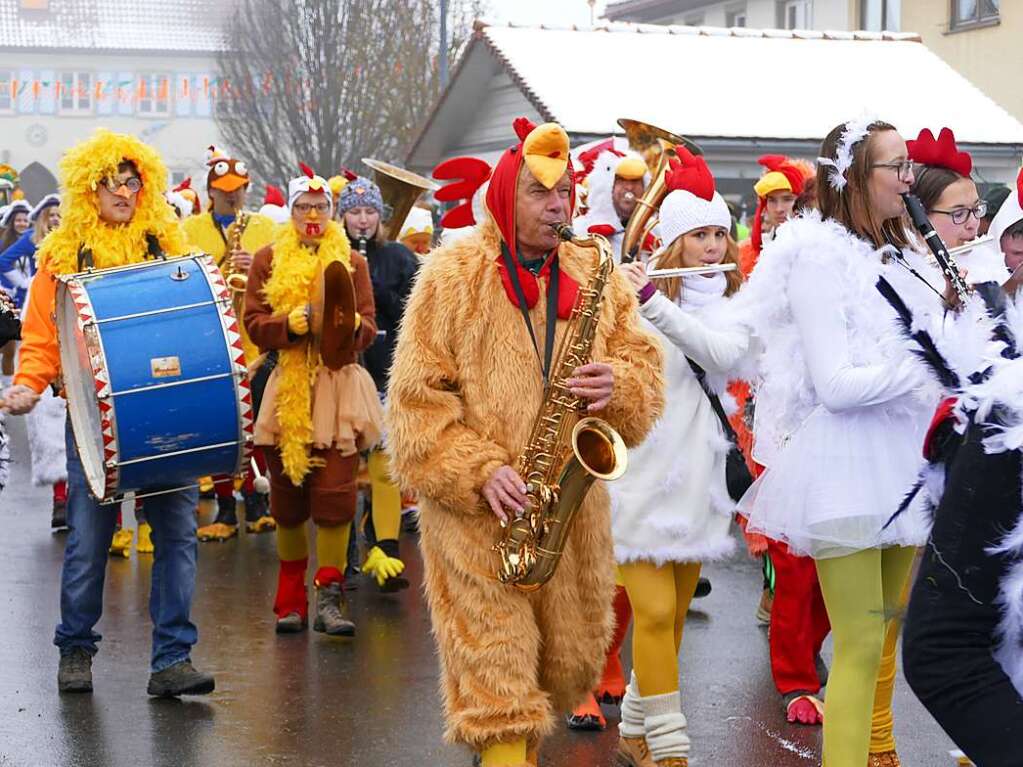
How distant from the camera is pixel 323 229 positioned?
801 cm

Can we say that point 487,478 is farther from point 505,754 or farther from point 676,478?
point 676,478

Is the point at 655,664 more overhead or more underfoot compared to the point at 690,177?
more underfoot

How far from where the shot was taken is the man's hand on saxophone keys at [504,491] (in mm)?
4465

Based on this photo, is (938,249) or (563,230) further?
(563,230)

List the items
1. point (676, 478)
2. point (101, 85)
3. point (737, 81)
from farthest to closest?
1. point (101, 85)
2. point (737, 81)
3. point (676, 478)

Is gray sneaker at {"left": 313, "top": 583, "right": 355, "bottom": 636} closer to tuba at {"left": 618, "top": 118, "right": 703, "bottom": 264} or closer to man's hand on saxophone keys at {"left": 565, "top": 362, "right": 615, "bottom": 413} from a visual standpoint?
tuba at {"left": 618, "top": 118, "right": 703, "bottom": 264}

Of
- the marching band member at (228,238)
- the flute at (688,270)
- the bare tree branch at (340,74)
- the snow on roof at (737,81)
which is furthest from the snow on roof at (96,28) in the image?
the flute at (688,270)

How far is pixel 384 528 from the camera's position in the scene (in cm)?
892

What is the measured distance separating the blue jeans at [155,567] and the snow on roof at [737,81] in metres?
12.2

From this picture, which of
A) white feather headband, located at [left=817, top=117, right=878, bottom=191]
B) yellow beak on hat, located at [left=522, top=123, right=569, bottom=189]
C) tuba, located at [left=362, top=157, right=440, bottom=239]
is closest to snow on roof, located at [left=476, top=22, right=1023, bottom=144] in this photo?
tuba, located at [left=362, top=157, right=440, bottom=239]

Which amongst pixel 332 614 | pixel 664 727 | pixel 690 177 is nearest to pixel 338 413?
pixel 332 614

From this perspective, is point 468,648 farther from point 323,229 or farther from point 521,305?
point 323,229

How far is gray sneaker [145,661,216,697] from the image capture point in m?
6.55

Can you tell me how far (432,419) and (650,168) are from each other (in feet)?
8.45
